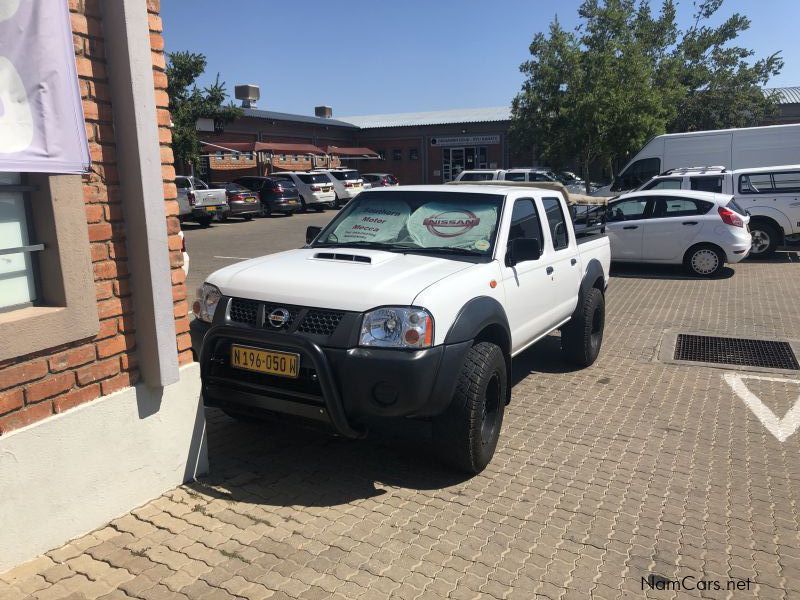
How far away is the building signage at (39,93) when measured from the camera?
281cm

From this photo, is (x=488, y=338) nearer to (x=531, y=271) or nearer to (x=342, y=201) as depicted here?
(x=531, y=271)

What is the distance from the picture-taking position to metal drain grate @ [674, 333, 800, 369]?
6809 millimetres

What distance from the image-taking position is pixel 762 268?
12.8m

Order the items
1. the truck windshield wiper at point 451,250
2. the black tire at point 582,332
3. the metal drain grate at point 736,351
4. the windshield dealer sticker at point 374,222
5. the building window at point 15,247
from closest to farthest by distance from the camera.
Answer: the building window at point 15,247 → the truck windshield wiper at point 451,250 → the windshield dealer sticker at point 374,222 → the black tire at point 582,332 → the metal drain grate at point 736,351

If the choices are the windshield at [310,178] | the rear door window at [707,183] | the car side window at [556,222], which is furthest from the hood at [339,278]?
the windshield at [310,178]

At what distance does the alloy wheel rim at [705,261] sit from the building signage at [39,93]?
37.0 feet

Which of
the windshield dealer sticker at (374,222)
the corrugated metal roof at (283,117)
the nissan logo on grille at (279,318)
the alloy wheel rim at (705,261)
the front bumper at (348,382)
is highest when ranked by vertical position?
the corrugated metal roof at (283,117)

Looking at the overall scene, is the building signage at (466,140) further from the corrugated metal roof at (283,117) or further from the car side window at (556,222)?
the car side window at (556,222)

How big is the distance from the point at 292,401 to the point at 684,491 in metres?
2.49

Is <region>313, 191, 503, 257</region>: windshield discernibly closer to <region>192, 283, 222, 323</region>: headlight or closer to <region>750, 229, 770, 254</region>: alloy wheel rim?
<region>192, 283, 222, 323</region>: headlight

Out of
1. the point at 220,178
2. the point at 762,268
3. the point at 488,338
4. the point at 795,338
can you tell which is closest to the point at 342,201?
the point at 220,178

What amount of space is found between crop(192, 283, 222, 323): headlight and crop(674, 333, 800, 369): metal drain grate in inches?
200

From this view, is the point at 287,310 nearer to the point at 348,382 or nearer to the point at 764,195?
the point at 348,382

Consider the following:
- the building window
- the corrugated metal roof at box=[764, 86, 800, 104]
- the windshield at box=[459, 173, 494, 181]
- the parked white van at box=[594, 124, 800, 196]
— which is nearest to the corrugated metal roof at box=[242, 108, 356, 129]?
the windshield at box=[459, 173, 494, 181]
